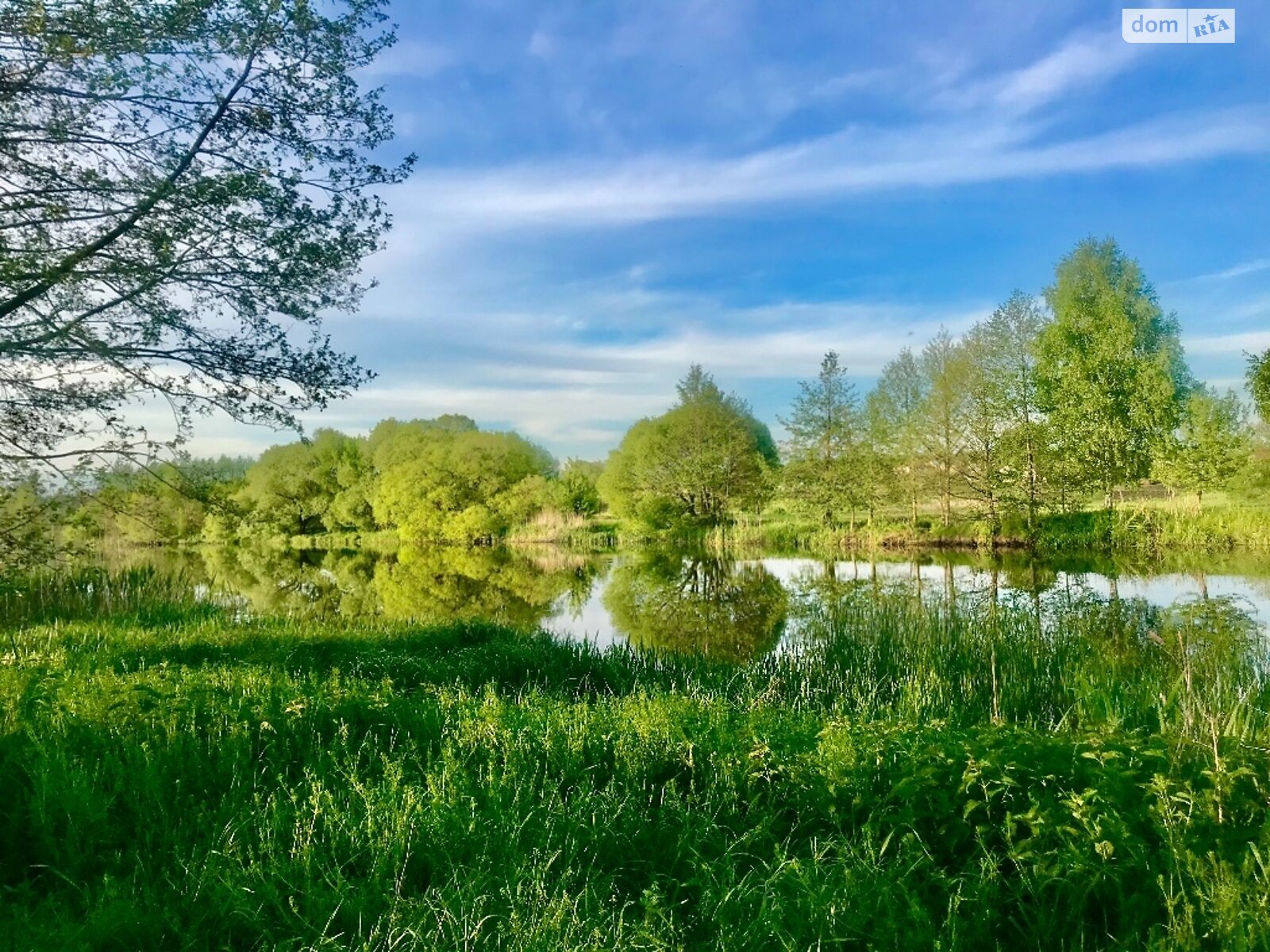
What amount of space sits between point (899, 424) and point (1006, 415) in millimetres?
6504

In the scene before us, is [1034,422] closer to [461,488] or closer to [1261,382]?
[1261,382]

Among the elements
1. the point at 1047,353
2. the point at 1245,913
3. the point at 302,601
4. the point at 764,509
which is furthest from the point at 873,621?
the point at 764,509

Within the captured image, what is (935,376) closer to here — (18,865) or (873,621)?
(873,621)

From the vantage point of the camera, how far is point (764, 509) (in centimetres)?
4338

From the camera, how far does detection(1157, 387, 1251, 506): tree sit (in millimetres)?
27234

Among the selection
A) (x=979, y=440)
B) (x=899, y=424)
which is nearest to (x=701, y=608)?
(x=979, y=440)

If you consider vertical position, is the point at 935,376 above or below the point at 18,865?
above

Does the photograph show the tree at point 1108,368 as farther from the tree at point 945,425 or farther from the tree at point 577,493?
the tree at point 577,493

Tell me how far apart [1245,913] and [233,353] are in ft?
30.9

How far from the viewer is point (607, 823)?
3.50m

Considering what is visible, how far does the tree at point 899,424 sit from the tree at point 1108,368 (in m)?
5.16

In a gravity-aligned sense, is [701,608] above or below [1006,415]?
below

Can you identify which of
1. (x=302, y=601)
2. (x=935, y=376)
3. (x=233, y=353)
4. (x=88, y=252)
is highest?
(x=935, y=376)

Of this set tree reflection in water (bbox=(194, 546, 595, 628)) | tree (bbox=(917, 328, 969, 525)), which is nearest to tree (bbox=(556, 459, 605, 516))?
tree reflection in water (bbox=(194, 546, 595, 628))
